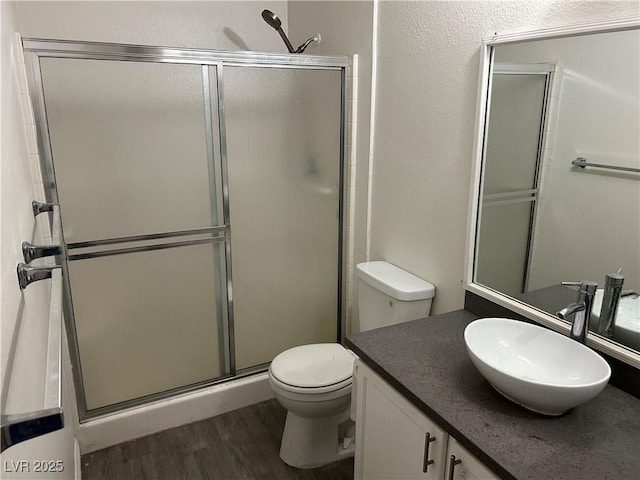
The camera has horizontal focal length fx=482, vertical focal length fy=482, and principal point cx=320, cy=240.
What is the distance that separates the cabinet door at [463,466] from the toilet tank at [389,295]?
31.7 inches

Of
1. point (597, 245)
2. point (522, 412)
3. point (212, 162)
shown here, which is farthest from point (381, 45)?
point (522, 412)

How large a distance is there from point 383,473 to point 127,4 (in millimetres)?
2417

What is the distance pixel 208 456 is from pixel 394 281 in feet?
3.80

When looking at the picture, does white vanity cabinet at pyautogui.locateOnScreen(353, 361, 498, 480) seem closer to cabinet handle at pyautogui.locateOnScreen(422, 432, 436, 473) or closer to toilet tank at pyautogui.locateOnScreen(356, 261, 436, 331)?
cabinet handle at pyautogui.locateOnScreen(422, 432, 436, 473)

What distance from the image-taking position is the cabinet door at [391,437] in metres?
1.30

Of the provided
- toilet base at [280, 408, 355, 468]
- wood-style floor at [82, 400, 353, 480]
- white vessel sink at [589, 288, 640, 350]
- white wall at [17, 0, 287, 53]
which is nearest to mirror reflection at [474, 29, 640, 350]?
white vessel sink at [589, 288, 640, 350]

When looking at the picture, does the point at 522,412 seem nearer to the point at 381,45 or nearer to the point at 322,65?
the point at 381,45

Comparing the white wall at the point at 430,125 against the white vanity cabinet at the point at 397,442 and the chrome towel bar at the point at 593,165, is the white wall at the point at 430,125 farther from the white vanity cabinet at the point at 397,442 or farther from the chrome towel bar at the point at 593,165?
the white vanity cabinet at the point at 397,442

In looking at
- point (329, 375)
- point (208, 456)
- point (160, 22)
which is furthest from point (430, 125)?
point (208, 456)

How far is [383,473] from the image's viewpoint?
1.54 meters

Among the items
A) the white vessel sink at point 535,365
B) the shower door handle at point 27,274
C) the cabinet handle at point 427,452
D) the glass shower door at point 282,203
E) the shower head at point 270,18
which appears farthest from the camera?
the shower head at point 270,18

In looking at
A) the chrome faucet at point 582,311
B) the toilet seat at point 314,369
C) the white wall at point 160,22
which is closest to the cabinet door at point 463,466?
the chrome faucet at point 582,311

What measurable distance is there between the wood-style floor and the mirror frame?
1045 millimetres

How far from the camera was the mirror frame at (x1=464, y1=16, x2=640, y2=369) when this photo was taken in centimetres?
132
